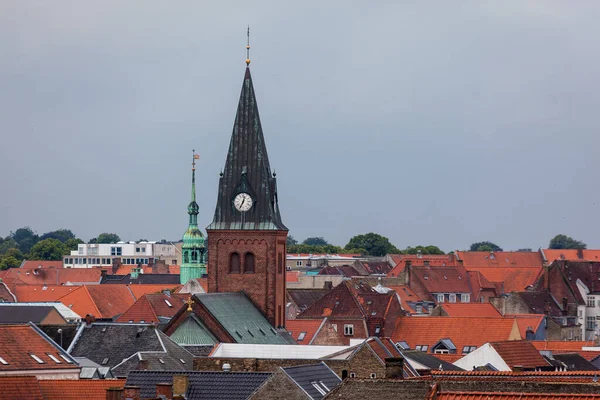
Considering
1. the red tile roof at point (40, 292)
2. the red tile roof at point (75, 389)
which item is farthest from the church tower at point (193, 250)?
the red tile roof at point (75, 389)

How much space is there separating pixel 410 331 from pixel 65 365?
4087 centimetres

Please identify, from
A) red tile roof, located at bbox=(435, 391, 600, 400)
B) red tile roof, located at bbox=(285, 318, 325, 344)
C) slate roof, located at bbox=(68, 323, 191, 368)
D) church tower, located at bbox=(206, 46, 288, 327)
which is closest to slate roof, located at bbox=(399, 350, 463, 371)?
slate roof, located at bbox=(68, 323, 191, 368)

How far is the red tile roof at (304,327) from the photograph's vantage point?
10481 centimetres

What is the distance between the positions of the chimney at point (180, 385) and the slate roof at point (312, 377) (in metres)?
3.94

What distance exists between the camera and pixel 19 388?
56.3 meters

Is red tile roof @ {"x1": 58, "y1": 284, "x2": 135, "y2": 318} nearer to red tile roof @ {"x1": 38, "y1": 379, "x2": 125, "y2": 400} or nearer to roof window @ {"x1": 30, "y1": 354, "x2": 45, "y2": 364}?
roof window @ {"x1": 30, "y1": 354, "x2": 45, "y2": 364}

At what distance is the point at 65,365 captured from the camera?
230 feet

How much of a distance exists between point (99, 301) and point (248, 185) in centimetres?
4598

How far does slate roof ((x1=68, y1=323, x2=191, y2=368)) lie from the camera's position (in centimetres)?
7938

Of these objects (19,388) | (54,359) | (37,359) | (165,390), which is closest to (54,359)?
(54,359)

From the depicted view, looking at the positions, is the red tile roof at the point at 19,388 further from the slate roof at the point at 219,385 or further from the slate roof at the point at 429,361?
the slate roof at the point at 429,361

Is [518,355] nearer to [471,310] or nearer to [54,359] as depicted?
[54,359]

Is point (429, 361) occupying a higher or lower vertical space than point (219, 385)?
higher

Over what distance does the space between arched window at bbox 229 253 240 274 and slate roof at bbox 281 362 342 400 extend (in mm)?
38795
